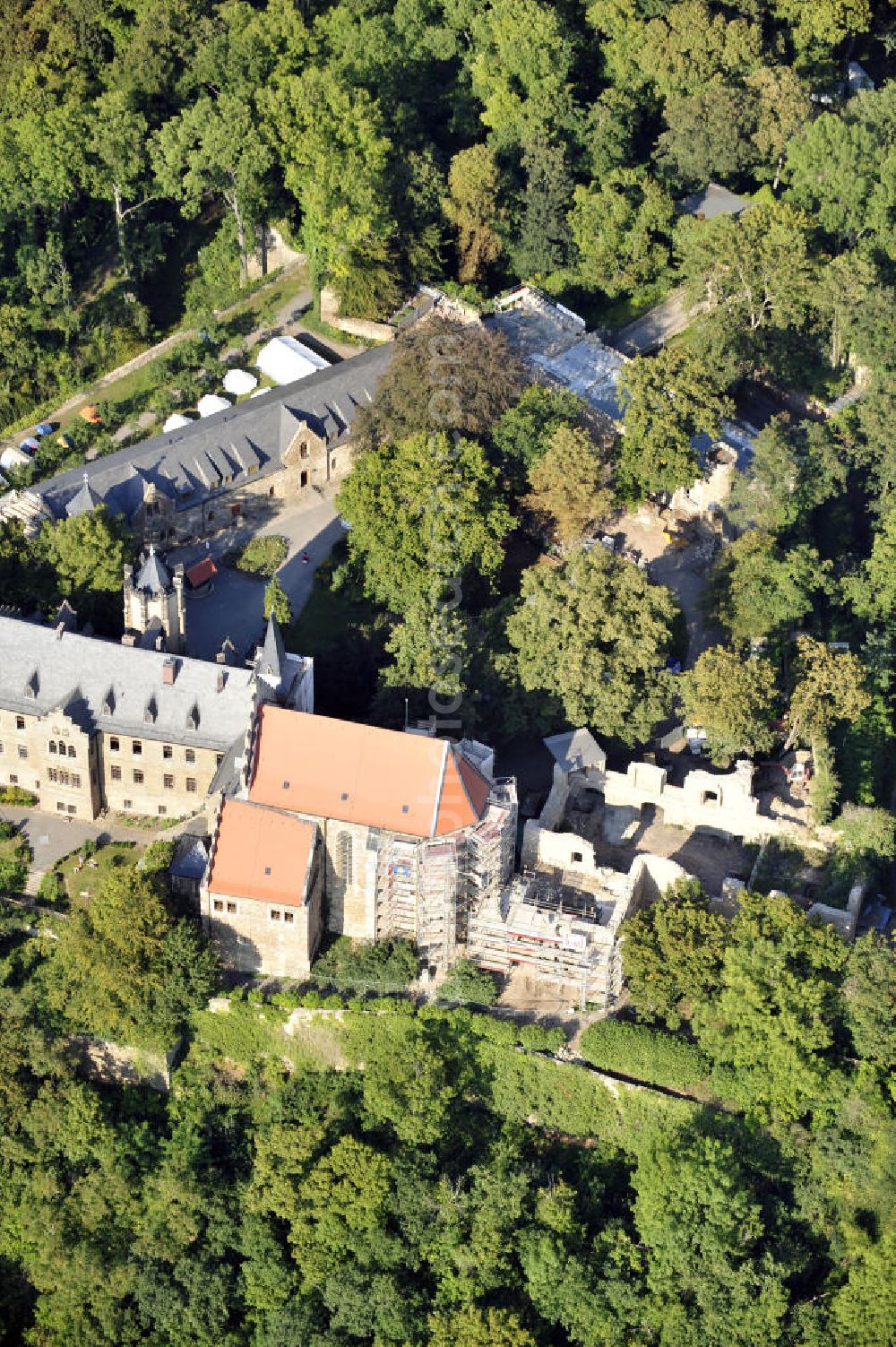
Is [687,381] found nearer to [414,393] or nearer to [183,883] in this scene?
[414,393]

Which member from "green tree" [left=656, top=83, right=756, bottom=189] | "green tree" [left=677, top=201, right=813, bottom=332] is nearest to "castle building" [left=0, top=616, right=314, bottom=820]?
"green tree" [left=677, top=201, right=813, bottom=332]

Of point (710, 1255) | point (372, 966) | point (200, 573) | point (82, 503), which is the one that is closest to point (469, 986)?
point (372, 966)

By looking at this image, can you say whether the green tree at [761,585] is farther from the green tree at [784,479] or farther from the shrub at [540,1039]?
the shrub at [540,1039]

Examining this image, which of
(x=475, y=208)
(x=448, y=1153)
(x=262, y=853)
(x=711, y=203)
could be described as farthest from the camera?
(x=711, y=203)

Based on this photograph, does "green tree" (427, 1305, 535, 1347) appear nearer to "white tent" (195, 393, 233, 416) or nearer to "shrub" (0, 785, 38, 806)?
"shrub" (0, 785, 38, 806)

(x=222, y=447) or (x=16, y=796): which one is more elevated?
(x=222, y=447)

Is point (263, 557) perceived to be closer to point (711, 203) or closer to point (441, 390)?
point (441, 390)
